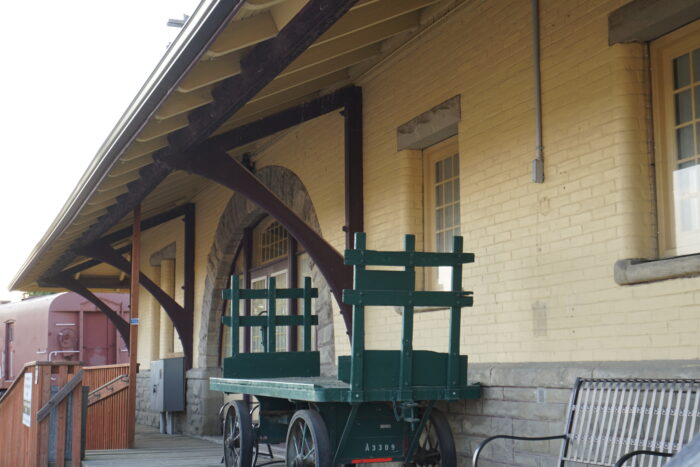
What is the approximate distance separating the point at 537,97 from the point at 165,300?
9.83m

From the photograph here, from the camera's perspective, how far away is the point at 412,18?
8133 mm

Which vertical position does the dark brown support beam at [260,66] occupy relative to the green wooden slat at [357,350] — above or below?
above

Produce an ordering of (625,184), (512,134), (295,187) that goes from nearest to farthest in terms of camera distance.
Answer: (625,184) < (512,134) < (295,187)

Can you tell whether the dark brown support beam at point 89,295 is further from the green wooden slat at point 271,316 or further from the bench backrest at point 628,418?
the bench backrest at point 628,418

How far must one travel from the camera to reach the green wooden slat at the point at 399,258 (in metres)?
5.91

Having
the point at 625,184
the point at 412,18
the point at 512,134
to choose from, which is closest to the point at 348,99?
the point at 412,18

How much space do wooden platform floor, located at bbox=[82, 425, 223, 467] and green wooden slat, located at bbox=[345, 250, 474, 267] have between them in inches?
179

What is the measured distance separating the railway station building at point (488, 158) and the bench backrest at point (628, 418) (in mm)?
135

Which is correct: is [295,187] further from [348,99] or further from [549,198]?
[549,198]

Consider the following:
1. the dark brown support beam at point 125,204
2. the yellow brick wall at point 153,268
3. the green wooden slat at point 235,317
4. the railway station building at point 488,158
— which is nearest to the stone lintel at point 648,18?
the railway station building at point 488,158

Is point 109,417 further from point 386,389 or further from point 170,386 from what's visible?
point 386,389

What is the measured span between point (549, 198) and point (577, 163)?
38cm

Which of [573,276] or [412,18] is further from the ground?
[412,18]

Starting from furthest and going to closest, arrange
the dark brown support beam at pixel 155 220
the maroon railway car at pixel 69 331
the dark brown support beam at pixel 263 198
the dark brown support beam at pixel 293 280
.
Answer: the maroon railway car at pixel 69 331, the dark brown support beam at pixel 155 220, the dark brown support beam at pixel 293 280, the dark brown support beam at pixel 263 198
